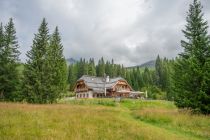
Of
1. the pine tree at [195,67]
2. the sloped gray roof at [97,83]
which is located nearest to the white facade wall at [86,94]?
the sloped gray roof at [97,83]

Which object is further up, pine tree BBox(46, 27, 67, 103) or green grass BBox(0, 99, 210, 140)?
pine tree BBox(46, 27, 67, 103)

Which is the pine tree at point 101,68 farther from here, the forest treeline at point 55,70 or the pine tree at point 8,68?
the pine tree at point 8,68

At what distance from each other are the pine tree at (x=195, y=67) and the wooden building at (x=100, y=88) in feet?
159

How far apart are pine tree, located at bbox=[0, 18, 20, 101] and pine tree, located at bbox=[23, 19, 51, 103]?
2.45 m

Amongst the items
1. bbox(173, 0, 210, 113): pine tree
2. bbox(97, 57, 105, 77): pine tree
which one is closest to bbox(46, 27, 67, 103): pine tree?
bbox(173, 0, 210, 113): pine tree

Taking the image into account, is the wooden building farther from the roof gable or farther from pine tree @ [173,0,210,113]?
pine tree @ [173,0,210,113]

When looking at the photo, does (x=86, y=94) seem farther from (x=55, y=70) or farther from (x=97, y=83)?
(x=55, y=70)

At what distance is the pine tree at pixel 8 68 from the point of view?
43.7 meters

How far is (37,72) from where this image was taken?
4322cm

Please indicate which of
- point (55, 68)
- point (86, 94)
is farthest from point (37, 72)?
point (86, 94)

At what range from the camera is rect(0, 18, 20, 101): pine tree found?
43.7 metres

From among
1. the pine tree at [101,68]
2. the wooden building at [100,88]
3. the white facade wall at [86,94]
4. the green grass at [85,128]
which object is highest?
the pine tree at [101,68]

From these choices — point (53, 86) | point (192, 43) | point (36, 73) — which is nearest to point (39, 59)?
point (36, 73)

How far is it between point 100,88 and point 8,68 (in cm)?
3830
